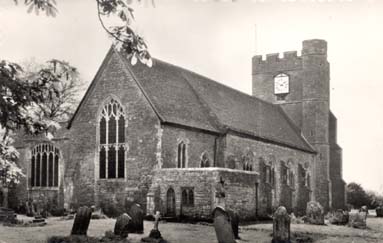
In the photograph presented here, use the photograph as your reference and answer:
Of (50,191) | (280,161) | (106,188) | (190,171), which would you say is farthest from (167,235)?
(280,161)

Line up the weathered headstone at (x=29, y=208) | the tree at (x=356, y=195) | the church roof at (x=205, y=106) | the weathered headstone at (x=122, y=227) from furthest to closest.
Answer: the tree at (x=356, y=195), the weathered headstone at (x=29, y=208), the church roof at (x=205, y=106), the weathered headstone at (x=122, y=227)

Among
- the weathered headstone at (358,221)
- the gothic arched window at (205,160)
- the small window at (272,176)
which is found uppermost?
the gothic arched window at (205,160)

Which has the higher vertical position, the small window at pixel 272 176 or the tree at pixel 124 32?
the tree at pixel 124 32

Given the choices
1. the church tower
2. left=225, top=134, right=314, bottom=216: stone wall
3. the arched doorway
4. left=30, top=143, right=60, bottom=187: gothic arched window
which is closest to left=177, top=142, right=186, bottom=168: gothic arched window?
the arched doorway

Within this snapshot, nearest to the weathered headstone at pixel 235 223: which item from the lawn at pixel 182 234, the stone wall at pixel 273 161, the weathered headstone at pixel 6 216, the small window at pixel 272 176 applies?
the lawn at pixel 182 234

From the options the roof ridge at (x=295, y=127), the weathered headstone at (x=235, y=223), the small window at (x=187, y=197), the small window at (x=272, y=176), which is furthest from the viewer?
the roof ridge at (x=295, y=127)

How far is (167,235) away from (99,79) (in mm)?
11432

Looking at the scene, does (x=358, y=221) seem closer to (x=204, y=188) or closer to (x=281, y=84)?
(x=204, y=188)

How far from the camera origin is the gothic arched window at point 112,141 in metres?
25.0

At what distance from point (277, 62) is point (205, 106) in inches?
636

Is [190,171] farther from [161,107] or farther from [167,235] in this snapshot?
[167,235]

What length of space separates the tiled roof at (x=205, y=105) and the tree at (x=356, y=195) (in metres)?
8.01

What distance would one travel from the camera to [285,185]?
115 ft

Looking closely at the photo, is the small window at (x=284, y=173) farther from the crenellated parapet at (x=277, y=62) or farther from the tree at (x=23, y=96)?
the tree at (x=23, y=96)
